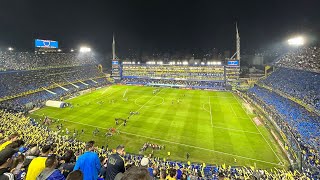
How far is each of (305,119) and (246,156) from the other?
1562 centimetres

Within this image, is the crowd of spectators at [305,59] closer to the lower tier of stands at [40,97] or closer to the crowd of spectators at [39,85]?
the lower tier of stands at [40,97]

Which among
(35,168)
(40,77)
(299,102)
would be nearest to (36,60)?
(40,77)

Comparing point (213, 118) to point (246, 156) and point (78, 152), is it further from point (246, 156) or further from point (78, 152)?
point (78, 152)

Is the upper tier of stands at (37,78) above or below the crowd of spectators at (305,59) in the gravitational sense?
below

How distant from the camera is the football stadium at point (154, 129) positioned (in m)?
6.74

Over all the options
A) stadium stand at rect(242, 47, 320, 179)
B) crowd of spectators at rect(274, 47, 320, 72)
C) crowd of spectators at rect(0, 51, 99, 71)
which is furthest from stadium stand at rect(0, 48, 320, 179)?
crowd of spectators at rect(274, 47, 320, 72)

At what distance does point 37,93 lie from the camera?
5709 centimetres

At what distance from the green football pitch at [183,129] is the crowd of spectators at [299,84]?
11.0 meters

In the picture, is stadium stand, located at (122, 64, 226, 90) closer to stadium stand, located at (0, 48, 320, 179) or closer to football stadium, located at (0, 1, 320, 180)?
stadium stand, located at (0, 48, 320, 179)

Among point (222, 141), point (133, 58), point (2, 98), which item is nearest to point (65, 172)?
point (222, 141)

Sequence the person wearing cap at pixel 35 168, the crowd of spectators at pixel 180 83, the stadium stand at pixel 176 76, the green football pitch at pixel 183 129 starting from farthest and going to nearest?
the stadium stand at pixel 176 76, the crowd of spectators at pixel 180 83, the green football pitch at pixel 183 129, the person wearing cap at pixel 35 168

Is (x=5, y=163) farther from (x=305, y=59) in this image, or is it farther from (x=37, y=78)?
(x=37, y=78)

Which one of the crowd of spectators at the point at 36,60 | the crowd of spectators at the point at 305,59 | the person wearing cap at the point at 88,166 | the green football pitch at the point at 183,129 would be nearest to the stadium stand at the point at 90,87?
the crowd of spectators at the point at 36,60

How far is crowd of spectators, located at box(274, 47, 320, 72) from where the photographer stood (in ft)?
145
